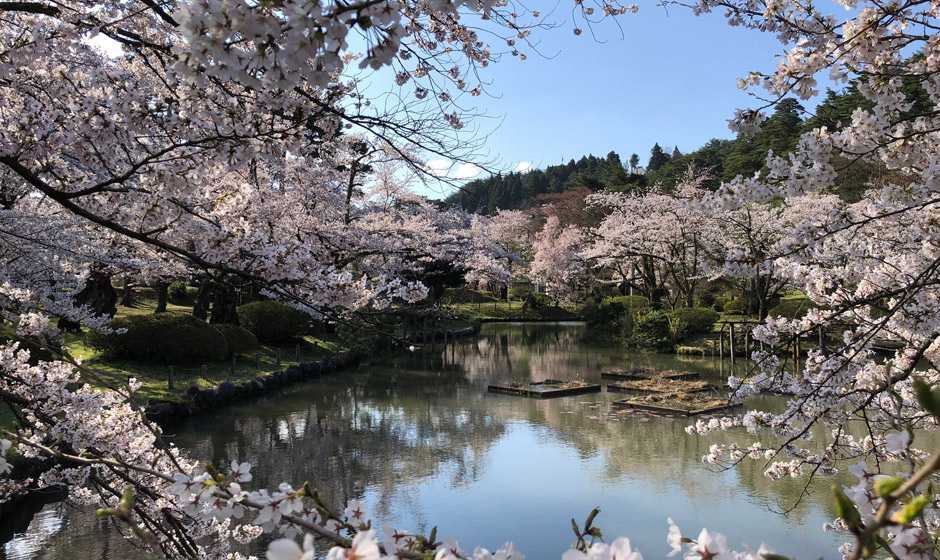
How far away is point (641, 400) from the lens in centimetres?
975

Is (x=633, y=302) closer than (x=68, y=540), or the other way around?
(x=68, y=540)

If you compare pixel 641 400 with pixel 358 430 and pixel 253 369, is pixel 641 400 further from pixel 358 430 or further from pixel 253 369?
pixel 253 369

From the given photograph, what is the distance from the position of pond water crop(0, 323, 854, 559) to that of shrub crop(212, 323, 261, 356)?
6.51 feet

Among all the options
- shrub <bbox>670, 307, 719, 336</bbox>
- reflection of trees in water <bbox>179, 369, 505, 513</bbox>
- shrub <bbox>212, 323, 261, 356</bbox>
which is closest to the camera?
reflection of trees in water <bbox>179, 369, 505, 513</bbox>

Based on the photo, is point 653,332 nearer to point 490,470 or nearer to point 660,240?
point 660,240

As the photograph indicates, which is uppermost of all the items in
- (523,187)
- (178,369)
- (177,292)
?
(523,187)

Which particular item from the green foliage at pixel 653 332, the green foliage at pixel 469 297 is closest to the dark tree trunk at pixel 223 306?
the green foliage at pixel 653 332

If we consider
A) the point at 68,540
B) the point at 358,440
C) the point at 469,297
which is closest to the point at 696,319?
the point at 358,440

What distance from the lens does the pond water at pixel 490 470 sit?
16.5 feet

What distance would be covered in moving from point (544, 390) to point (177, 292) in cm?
1552

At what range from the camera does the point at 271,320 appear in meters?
14.2

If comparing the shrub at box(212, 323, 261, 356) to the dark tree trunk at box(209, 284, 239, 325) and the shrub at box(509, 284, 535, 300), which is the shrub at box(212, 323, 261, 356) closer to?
the dark tree trunk at box(209, 284, 239, 325)

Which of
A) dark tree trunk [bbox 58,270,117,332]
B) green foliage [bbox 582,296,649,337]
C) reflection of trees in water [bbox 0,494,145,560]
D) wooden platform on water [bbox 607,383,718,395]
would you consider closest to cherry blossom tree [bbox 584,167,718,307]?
green foliage [bbox 582,296,649,337]

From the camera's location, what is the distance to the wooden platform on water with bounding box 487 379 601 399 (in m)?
10.7
